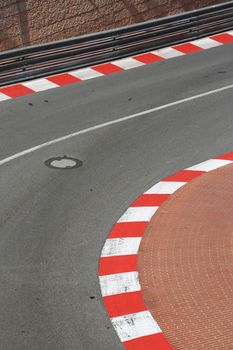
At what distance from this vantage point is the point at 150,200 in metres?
11.6

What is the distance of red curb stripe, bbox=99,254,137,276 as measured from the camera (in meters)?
9.45

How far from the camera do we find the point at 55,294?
28.9 ft

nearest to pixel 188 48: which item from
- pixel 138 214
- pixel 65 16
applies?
pixel 65 16

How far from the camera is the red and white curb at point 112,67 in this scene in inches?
664

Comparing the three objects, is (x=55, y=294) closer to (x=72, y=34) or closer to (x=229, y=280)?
(x=229, y=280)

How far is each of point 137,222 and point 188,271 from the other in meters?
1.61

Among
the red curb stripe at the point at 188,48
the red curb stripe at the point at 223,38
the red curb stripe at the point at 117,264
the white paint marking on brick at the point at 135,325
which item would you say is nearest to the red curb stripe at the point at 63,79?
the red curb stripe at the point at 188,48

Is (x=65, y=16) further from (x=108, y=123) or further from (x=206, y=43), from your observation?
(x=108, y=123)

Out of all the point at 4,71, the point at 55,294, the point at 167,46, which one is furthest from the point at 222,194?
the point at 167,46

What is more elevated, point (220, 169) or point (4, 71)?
point (4, 71)

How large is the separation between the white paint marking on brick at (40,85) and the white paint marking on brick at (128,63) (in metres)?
2.16

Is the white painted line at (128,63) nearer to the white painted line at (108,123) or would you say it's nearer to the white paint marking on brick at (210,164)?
the white painted line at (108,123)

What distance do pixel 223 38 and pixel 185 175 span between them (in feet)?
31.1

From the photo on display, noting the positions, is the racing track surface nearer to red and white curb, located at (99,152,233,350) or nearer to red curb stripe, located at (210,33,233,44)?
red and white curb, located at (99,152,233,350)
